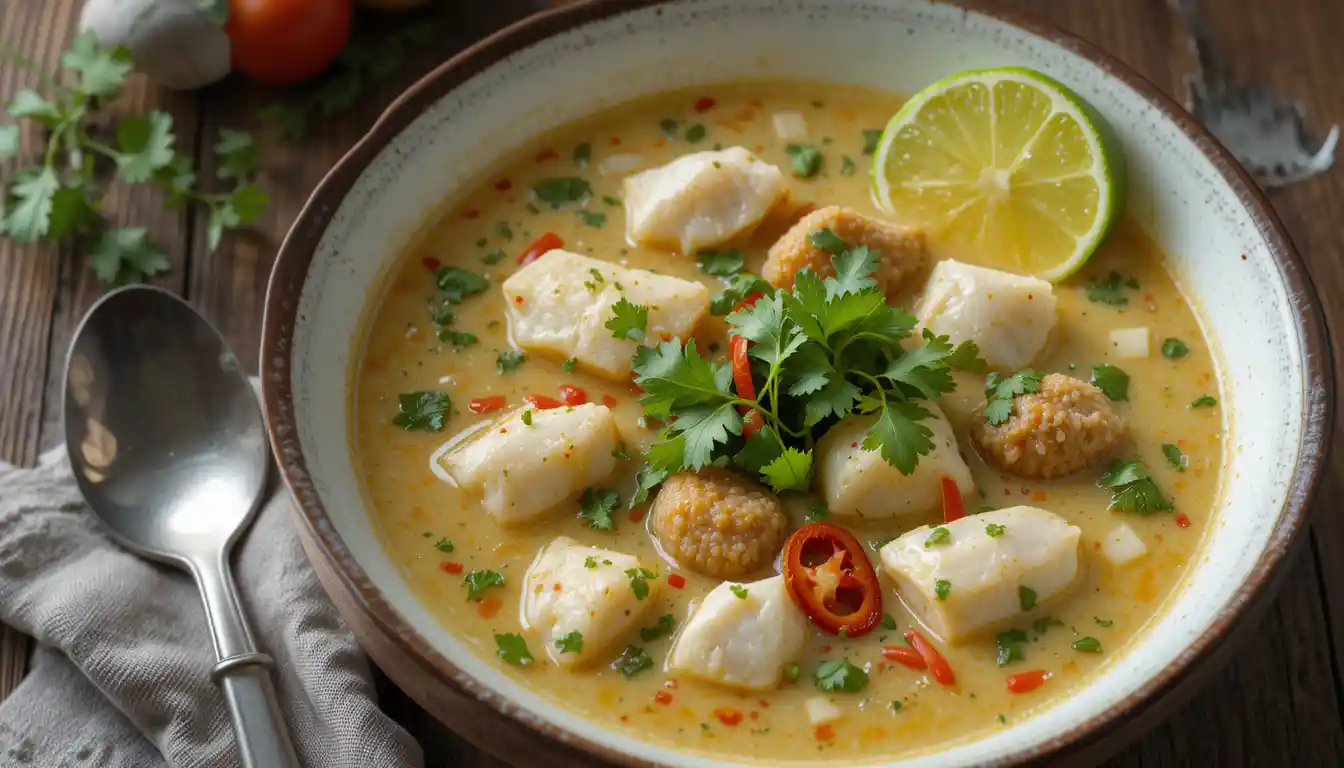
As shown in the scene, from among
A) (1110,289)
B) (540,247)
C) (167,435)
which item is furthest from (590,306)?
(1110,289)

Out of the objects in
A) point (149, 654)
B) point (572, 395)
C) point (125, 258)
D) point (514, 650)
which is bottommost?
point (149, 654)

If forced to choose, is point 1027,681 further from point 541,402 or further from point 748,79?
point 748,79

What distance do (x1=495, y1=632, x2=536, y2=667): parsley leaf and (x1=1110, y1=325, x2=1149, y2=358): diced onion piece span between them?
1.76 metres

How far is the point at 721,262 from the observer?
13.0 ft

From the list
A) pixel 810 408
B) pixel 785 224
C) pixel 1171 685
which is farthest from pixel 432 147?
pixel 1171 685

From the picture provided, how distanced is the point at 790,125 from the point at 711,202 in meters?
0.52

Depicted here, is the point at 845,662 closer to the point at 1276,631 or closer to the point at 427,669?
the point at 427,669

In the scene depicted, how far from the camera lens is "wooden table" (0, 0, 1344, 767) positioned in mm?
3459

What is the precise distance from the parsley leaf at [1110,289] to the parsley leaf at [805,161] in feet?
2.81

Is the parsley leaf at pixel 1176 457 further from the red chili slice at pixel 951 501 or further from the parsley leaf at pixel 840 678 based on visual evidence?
the parsley leaf at pixel 840 678

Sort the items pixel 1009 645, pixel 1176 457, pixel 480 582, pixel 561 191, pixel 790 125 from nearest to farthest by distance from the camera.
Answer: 1. pixel 1009 645
2. pixel 480 582
3. pixel 1176 457
4. pixel 561 191
5. pixel 790 125

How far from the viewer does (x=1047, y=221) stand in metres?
3.94

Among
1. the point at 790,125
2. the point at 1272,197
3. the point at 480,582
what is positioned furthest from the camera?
the point at 1272,197

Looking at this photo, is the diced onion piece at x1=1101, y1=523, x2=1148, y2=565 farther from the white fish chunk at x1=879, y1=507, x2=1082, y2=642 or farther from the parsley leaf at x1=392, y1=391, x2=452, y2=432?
the parsley leaf at x1=392, y1=391, x2=452, y2=432
